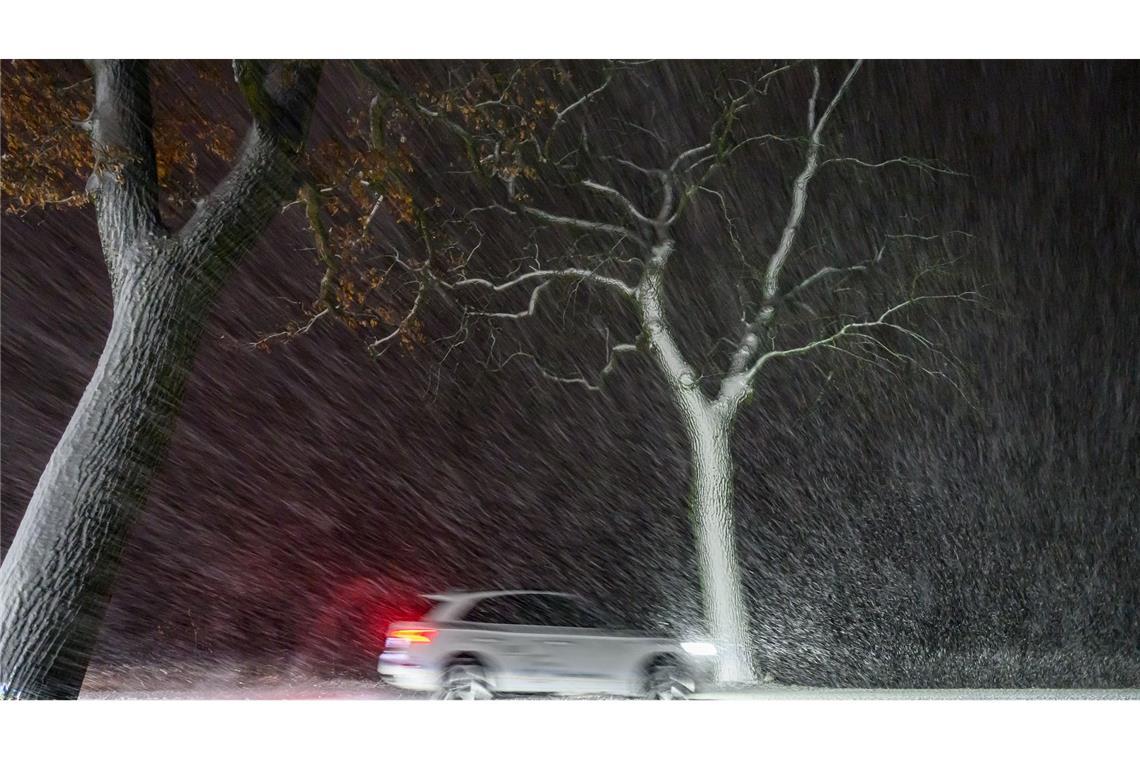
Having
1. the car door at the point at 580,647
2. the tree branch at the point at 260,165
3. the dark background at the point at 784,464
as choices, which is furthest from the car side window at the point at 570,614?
the tree branch at the point at 260,165

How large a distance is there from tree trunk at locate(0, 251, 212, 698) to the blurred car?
4.46 ft

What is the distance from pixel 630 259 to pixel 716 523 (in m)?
1.52

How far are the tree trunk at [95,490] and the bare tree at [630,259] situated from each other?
1192 millimetres

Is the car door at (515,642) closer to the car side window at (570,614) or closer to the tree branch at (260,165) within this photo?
the car side window at (570,614)

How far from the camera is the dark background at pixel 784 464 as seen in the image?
439cm

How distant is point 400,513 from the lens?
4625 millimetres

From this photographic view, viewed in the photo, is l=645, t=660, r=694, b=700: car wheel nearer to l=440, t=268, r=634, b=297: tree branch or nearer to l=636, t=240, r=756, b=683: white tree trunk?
l=636, t=240, r=756, b=683: white tree trunk

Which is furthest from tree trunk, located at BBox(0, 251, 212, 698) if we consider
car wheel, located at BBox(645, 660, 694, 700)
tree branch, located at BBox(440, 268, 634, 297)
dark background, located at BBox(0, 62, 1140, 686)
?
car wheel, located at BBox(645, 660, 694, 700)

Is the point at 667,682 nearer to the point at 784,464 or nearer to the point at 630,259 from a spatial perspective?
the point at 784,464

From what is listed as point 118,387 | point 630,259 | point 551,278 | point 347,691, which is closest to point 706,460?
point 630,259

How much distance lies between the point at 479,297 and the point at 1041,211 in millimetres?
3185
